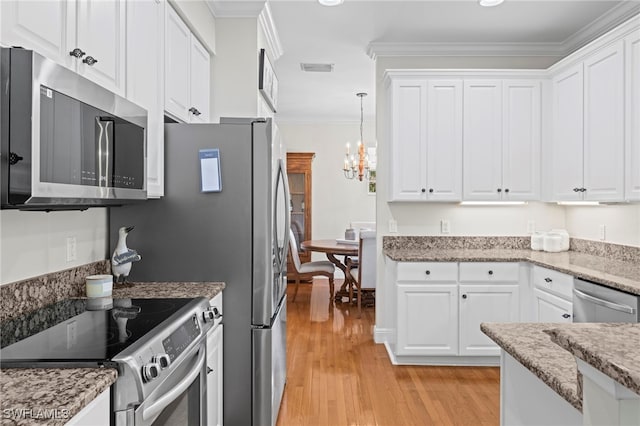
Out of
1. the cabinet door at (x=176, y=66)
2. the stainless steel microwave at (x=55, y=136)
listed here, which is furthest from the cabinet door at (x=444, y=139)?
the stainless steel microwave at (x=55, y=136)

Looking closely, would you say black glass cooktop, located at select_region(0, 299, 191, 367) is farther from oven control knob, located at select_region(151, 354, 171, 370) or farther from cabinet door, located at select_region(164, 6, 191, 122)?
cabinet door, located at select_region(164, 6, 191, 122)

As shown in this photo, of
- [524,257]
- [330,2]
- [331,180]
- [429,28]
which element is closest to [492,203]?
[524,257]

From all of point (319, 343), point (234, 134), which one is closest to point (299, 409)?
point (319, 343)

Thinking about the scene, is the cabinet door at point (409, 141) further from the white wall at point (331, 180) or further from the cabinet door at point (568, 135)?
the white wall at point (331, 180)

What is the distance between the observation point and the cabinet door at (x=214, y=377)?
84.5 inches

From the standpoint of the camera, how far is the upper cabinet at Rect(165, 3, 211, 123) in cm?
252

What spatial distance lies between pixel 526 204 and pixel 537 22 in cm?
157

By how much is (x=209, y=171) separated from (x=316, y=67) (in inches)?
113

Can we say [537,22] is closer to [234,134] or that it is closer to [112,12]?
[234,134]

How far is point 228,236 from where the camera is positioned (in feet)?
8.08

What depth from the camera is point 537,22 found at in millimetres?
3732

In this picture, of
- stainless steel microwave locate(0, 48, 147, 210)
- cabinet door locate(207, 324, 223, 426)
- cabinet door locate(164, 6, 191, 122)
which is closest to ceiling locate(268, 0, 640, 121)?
cabinet door locate(164, 6, 191, 122)

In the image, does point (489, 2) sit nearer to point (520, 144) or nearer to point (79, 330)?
point (520, 144)

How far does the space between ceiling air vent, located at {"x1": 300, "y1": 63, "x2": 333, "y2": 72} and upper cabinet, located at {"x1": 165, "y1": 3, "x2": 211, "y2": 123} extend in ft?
5.74
